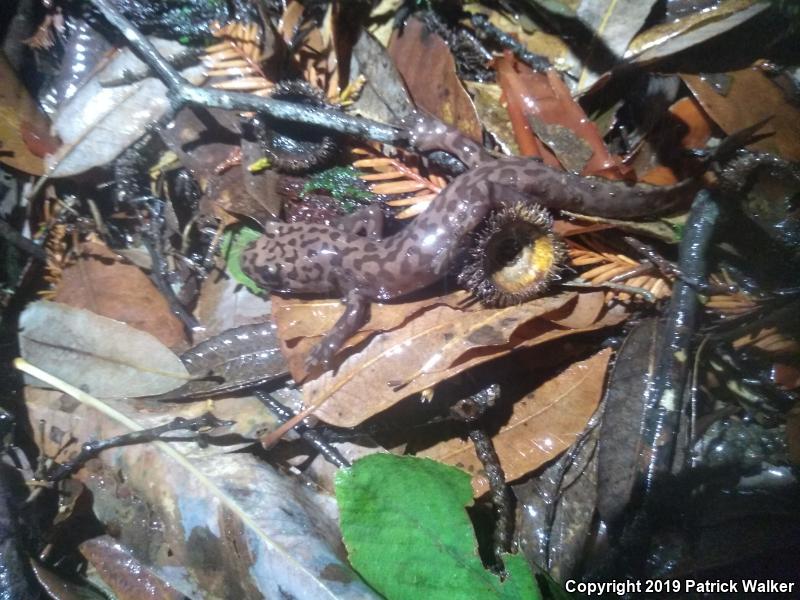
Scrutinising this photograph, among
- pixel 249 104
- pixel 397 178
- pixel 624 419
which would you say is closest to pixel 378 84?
pixel 397 178

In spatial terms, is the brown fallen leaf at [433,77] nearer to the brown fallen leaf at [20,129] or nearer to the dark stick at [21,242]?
the brown fallen leaf at [20,129]

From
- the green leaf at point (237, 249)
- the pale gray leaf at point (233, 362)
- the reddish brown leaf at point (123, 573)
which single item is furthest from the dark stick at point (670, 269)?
the reddish brown leaf at point (123, 573)

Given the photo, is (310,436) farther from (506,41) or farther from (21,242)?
(506,41)

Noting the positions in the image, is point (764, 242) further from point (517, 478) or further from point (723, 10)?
point (517, 478)

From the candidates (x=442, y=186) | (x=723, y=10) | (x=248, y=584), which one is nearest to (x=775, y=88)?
(x=723, y=10)

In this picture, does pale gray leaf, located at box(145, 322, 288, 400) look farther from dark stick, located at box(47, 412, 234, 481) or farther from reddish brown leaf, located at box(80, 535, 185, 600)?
reddish brown leaf, located at box(80, 535, 185, 600)
